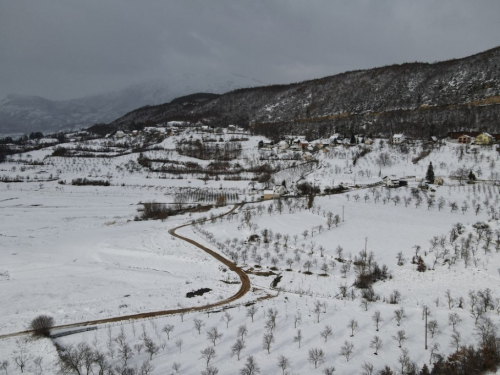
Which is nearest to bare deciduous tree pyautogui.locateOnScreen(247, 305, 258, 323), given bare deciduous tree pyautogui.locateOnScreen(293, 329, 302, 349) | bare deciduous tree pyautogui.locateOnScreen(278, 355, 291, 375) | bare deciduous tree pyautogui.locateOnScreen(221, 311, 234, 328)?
bare deciduous tree pyautogui.locateOnScreen(221, 311, 234, 328)

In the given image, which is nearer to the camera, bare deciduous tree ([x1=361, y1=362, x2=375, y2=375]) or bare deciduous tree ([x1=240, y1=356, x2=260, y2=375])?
bare deciduous tree ([x1=361, y1=362, x2=375, y2=375])

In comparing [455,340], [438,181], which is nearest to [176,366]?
[455,340]

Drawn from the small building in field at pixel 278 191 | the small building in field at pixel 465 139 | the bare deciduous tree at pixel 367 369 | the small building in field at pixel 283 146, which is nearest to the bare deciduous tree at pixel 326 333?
the bare deciduous tree at pixel 367 369

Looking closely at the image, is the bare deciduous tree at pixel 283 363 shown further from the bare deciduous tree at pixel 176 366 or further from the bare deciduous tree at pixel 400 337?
the bare deciduous tree at pixel 400 337

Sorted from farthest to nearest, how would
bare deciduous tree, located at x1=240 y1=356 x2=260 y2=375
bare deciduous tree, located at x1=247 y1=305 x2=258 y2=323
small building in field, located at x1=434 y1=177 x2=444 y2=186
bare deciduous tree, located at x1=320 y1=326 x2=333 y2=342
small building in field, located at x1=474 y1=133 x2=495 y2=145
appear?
small building in field, located at x1=474 y1=133 x2=495 y2=145
small building in field, located at x1=434 y1=177 x2=444 y2=186
bare deciduous tree, located at x1=247 y1=305 x2=258 y2=323
bare deciduous tree, located at x1=320 y1=326 x2=333 y2=342
bare deciduous tree, located at x1=240 y1=356 x2=260 y2=375

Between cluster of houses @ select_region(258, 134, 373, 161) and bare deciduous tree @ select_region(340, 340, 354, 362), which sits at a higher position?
cluster of houses @ select_region(258, 134, 373, 161)

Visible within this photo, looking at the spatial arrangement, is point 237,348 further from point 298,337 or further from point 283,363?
point 298,337

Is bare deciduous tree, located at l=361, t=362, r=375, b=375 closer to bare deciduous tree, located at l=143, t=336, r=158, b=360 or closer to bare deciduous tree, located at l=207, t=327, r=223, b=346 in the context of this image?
bare deciduous tree, located at l=207, t=327, r=223, b=346

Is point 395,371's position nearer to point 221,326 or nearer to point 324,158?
point 221,326

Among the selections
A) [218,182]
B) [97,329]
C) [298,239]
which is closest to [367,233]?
[298,239]
